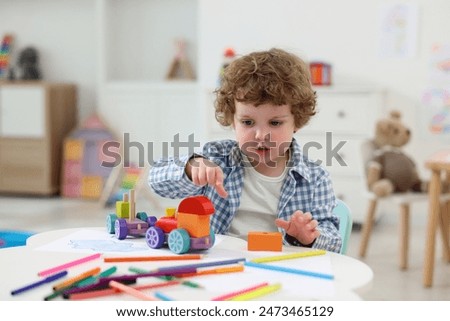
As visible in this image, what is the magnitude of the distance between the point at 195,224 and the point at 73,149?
3.58 metres

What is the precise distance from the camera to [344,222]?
1271mm

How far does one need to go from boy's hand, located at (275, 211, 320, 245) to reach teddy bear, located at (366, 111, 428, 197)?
1884 mm

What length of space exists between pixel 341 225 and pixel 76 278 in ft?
2.03

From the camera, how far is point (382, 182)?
2926 millimetres

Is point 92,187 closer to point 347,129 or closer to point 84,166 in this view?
point 84,166

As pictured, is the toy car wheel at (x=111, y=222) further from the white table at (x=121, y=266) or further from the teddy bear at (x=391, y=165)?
the teddy bear at (x=391, y=165)

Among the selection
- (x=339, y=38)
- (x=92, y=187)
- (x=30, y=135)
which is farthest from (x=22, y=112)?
(x=339, y=38)

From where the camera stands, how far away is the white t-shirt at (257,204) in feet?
4.15

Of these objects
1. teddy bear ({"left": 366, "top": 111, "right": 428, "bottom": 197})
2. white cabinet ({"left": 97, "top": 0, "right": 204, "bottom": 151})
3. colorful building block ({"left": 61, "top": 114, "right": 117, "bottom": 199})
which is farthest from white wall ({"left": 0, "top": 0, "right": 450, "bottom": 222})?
colorful building block ({"left": 61, "top": 114, "right": 117, "bottom": 199})

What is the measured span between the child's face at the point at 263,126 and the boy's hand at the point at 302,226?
0.18 meters

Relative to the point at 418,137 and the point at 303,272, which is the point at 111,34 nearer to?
the point at 418,137

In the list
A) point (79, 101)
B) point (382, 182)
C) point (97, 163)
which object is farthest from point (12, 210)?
point (382, 182)

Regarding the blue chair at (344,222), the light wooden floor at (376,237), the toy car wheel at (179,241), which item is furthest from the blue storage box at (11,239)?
the light wooden floor at (376,237)
